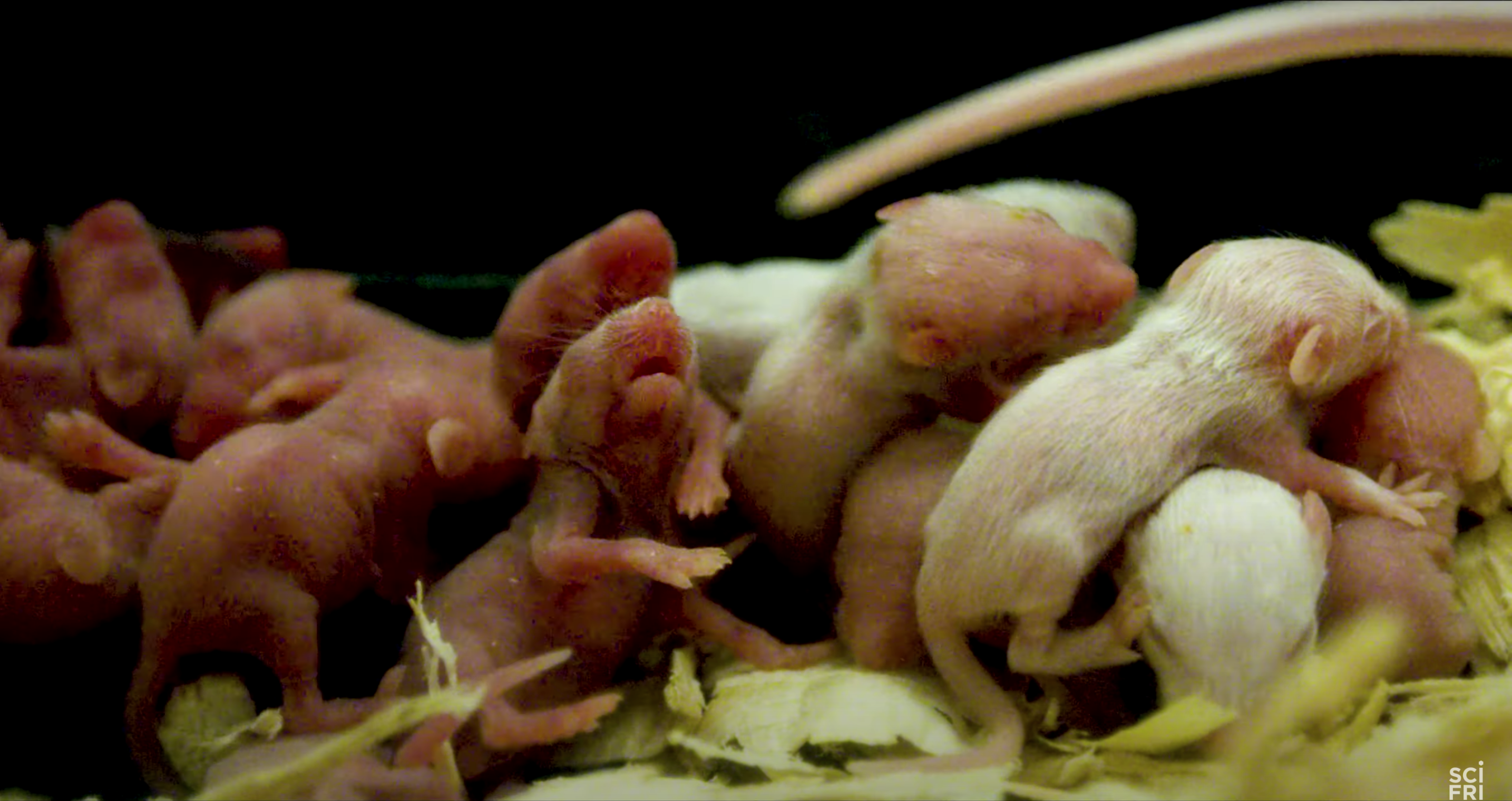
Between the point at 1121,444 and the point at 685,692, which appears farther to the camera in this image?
the point at 685,692

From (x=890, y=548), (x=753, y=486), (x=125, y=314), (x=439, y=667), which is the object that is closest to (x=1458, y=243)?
(x=890, y=548)

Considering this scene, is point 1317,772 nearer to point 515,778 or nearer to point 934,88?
point 515,778

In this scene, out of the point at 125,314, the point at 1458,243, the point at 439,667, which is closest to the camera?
the point at 439,667

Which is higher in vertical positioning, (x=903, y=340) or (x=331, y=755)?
(x=903, y=340)

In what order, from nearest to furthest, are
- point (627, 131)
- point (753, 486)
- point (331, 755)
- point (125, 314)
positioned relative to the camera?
1. point (331, 755)
2. point (753, 486)
3. point (125, 314)
4. point (627, 131)

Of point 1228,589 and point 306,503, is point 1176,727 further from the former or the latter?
point 306,503

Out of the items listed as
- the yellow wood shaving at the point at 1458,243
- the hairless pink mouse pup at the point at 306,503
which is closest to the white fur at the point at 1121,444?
the yellow wood shaving at the point at 1458,243

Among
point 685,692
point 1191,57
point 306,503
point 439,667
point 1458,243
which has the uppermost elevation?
point 1191,57
